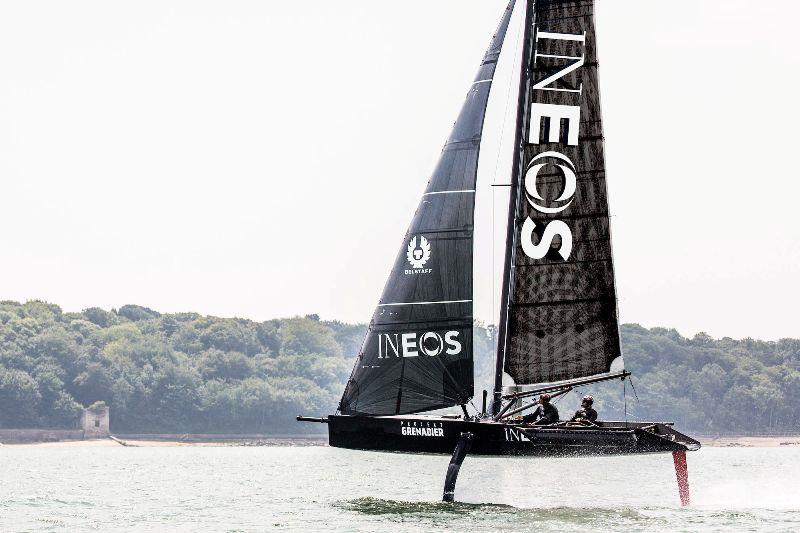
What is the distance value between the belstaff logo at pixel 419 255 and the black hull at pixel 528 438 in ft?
11.1

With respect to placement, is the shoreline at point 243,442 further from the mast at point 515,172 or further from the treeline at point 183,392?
the mast at point 515,172

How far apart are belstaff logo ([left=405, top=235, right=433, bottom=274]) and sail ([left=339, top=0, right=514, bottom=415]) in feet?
0.08

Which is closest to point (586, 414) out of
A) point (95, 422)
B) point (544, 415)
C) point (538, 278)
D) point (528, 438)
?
point (544, 415)

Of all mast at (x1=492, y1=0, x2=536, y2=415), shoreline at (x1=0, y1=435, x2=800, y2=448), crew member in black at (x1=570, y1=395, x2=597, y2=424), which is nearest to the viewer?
crew member in black at (x1=570, y1=395, x2=597, y2=424)

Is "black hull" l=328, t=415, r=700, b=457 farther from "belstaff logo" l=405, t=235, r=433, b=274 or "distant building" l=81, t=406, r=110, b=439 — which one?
"distant building" l=81, t=406, r=110, b=439

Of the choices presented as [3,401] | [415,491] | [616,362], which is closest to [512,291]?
[616,362]

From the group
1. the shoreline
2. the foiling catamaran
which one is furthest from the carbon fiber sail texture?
the shoreline

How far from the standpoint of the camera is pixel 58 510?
39500 millimetres

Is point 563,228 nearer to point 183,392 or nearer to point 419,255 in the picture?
point 419,255

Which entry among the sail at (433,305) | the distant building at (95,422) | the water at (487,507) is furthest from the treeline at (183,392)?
the sail at (433,305)

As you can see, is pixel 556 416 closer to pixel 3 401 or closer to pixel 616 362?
pixel 616 362

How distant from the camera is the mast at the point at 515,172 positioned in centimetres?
3419

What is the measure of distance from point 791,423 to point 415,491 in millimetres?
160754

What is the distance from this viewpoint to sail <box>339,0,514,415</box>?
34.1 meters
